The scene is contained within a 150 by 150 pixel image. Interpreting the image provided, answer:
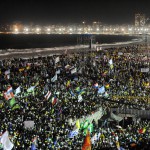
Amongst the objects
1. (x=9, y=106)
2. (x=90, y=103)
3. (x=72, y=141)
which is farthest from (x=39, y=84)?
(x=72, y=141)

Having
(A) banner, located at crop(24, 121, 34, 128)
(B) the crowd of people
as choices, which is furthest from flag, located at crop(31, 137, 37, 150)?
(A) banner, located at crop(24, 121, 34, 128)

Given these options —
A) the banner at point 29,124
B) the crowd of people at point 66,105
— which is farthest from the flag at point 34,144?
the banner at point 29,124

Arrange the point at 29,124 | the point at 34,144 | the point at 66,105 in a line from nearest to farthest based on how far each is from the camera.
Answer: the point at 34,144 → the point at 29,124 → the point at 66,105

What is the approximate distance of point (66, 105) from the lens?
16375 mm

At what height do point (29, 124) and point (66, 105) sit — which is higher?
point (29, 124)

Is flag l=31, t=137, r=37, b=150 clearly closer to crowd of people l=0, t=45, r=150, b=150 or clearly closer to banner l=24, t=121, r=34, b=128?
crowd of people l=0, t=45, r=150, b=150

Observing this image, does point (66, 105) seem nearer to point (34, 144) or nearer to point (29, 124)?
point (29, 124)

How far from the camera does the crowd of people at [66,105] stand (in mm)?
11926

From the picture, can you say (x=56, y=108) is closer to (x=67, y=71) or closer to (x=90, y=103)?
(x=90, y=103)

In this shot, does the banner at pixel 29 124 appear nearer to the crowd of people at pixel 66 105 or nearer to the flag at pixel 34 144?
the crowd of people at pixel 66 105

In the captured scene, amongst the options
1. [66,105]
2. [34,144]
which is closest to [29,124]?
[34,144]

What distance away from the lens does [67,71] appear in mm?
26766

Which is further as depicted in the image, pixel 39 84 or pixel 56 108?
pixel 39 84

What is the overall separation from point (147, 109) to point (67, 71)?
9.43 meters
